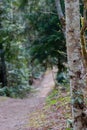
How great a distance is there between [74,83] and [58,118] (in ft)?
10.4

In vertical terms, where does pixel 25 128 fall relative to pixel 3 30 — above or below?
below

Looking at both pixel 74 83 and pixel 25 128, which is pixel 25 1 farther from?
pixel 74 83

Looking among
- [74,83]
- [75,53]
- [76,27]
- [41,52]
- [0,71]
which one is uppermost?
[76,27]

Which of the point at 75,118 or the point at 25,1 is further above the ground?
the point at 25,1

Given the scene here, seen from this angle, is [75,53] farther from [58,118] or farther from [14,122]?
[14,122]

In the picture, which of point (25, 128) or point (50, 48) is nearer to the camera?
point (25, 128)

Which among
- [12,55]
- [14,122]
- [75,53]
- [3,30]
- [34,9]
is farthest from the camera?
[34,9]

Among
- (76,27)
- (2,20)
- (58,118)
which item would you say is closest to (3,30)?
(2,20)

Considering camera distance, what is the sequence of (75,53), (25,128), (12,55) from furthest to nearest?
(12,55) → (25,128) → (75,53)

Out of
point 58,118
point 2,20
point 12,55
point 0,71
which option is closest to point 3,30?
point 2,20

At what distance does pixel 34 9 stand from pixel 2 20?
137 inches

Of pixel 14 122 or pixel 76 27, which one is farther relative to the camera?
pixel 14 122

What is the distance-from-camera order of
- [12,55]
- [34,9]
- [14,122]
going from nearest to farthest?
1. [14,122]
2. [12,55]
3. [34,9]

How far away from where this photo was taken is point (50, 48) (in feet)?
62.0
